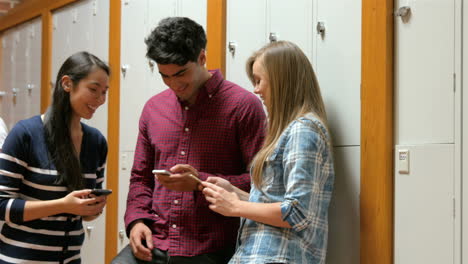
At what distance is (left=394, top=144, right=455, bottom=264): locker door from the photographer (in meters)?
2.13

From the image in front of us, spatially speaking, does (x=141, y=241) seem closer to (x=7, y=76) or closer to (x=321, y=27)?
(x=321, y=27)

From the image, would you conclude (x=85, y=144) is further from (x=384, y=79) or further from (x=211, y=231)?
(x=384, y=79)

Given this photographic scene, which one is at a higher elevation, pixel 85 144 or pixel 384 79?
pixel 384 79

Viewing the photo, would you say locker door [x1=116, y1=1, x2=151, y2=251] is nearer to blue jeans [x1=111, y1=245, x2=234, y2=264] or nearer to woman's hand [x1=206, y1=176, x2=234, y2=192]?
blue jeans [x1=111, y1=245, x2=234, y2=264]

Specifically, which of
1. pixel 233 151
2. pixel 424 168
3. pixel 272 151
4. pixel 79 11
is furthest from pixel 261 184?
pixel 79 11

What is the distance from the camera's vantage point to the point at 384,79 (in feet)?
7.73

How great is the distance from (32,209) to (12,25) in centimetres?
451

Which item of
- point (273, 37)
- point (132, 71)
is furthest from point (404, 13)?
point (132, 71)

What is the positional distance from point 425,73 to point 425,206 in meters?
0.52

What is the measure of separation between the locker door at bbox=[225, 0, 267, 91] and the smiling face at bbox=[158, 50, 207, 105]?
0.52 metres

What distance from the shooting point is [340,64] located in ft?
8.48

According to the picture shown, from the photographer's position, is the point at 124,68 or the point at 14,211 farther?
the point at 124,68

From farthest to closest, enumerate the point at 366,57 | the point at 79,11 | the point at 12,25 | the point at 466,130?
the point at 12,25 → the point at 79,11 → the point at 366,57 → the point at 466,130

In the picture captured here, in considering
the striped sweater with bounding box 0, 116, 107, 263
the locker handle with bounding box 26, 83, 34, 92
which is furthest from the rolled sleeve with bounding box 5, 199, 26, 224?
the locker handle with bounding box 26, 83, 34, 92
